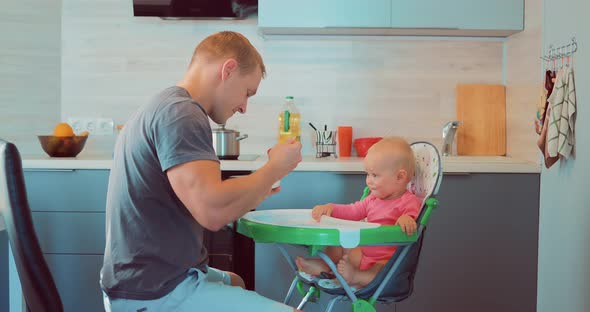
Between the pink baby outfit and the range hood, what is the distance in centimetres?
150

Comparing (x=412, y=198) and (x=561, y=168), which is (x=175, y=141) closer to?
(x=412, y=198)

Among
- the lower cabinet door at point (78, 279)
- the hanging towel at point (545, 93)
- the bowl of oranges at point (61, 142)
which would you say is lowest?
the lower cabinet door at point (78, 279)

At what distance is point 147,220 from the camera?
180 centimetres

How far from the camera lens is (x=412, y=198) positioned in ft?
8.13

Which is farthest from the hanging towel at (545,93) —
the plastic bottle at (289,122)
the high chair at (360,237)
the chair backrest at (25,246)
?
the chair backrest at (25,246)

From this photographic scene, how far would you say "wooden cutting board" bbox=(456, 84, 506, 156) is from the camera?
12.5 ft

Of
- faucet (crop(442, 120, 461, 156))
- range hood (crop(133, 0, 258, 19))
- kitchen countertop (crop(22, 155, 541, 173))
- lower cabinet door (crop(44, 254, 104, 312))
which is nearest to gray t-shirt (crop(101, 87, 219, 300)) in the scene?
kitchen countertop (crop(22, 155, 541, 173))

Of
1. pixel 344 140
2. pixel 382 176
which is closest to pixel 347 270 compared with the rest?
pixel 382 176

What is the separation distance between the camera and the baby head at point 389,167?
2494mm

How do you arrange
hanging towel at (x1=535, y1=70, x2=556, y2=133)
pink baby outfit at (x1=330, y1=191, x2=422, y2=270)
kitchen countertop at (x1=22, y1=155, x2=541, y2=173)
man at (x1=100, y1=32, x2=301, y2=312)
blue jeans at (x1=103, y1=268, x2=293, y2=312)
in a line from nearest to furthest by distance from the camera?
man at (x1=100, y1=32, x2=301, y2=312) → blue jeans at (x1=103, y1=268, x2=293, y2=312) → pink baby outfit at (x1=330, y1=191, x2=422, y2=270) → hanging towel at (x1=535, y1=70, x2=556, y2=133) → kitchen countertop at (x1=22, y1=155, x2=541, y2=173)

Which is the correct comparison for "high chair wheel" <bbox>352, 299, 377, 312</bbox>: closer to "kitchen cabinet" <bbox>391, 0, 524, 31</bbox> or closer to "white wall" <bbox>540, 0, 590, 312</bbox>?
"white wall" <bbox>540, 0, 590, 312</bbox>

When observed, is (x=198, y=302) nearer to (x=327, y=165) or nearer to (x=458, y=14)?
(x=327, y=165)

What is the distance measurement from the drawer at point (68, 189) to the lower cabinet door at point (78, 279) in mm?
238

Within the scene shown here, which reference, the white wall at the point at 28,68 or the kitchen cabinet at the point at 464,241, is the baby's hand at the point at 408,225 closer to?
the kitchen cabinet at the point at 464,241
